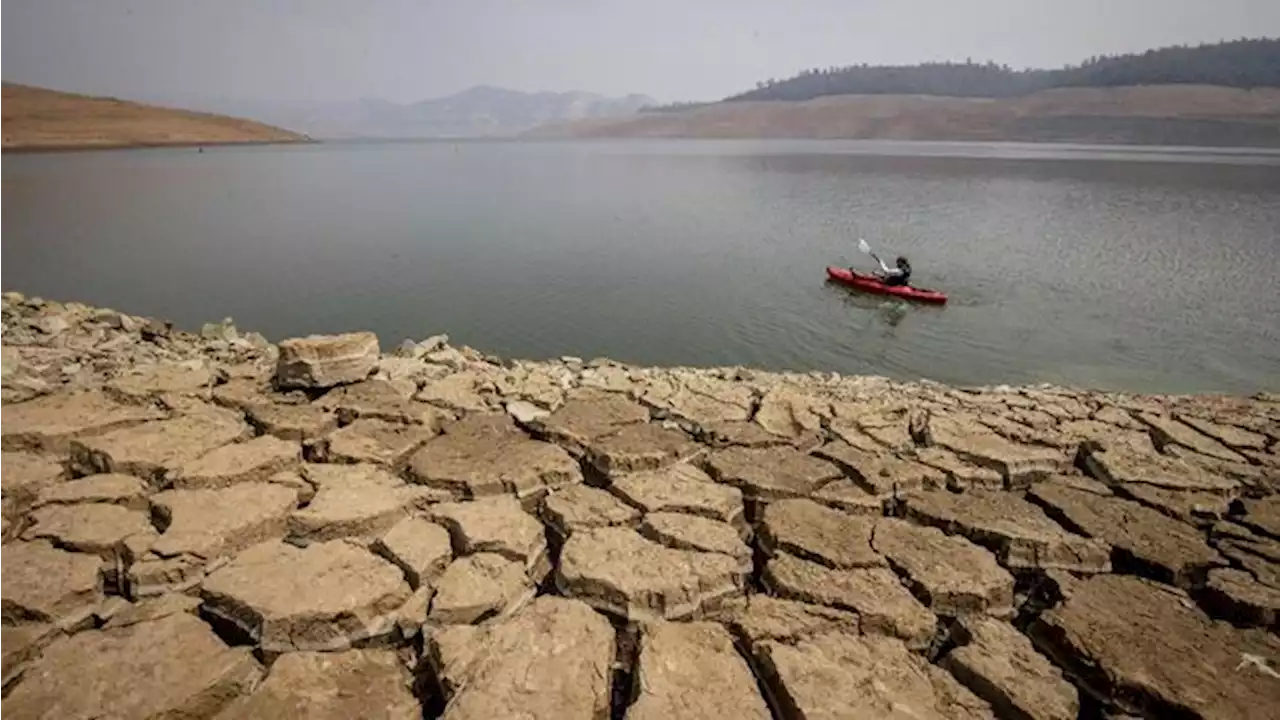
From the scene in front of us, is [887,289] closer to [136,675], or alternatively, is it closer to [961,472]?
[961,472]

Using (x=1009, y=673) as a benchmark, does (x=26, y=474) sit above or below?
above

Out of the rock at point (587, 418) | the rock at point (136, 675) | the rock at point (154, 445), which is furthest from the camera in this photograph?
the rock at point (587, 418)

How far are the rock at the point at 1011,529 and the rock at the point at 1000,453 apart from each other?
34 cm

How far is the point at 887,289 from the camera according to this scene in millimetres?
13305

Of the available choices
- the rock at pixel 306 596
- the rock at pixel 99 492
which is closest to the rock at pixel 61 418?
the rock at pixel 99 492

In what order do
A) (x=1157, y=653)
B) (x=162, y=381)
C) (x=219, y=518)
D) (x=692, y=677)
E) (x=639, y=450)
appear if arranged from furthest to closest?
(x=162, y=381)
(x=639, y=450)
(x=219, y=518)
(x=1157, y=653)
(x=692, y=677)

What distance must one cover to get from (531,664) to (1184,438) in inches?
187

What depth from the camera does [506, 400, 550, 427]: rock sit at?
14.9ft

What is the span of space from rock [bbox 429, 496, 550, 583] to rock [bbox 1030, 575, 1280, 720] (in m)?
2.16

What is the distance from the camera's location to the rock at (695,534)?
10.3 ft

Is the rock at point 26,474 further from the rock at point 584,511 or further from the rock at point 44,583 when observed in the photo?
the rock at point 584,511

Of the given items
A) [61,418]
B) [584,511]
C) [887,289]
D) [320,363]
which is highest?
[320,363]

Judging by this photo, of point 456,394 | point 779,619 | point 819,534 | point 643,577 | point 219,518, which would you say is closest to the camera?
point 779,619

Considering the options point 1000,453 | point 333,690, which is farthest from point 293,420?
point 1000,453
